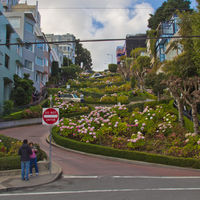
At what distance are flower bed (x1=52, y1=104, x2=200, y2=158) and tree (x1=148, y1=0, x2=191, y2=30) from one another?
2467 inches

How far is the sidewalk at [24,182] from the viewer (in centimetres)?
927

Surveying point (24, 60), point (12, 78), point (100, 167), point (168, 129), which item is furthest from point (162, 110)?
point (24, 60)

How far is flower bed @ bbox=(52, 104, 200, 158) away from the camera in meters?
16.3

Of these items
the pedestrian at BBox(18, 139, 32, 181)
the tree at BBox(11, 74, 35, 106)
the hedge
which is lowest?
the hedge

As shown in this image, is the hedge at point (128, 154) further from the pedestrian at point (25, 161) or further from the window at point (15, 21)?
the window at point (15, 21)

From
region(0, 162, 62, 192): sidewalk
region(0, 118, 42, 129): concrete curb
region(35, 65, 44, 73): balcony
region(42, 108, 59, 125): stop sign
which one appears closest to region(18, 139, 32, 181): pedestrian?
region(0, 162, 62, 192): sidewalk

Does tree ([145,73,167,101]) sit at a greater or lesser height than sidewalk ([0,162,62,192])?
greater

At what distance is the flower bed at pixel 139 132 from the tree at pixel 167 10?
6267cm

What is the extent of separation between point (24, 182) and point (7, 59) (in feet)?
86.8

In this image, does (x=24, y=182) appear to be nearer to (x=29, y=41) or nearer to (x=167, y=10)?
(x=29, y=41)

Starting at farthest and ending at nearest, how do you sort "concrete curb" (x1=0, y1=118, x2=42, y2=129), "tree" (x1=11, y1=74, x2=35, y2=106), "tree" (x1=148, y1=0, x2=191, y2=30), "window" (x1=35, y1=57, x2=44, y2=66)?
1. "tree" (x1=148, y1=0, x2=191, y2=30)
2. "window" (x1=35, y1=57, x2=44, y2=66)
3. "tree" (x1=11, y1=74, x2=35, y2=106)
4. "concrete curb" (x1=0, y1=118, x2=42, y2=129)

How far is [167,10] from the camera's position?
258ft

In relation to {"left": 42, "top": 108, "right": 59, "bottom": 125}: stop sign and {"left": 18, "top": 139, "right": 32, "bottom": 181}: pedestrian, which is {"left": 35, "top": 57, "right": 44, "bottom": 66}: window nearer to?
{"left": 42, "top": 108, "right": 59, "bottom": 125}: stop sign

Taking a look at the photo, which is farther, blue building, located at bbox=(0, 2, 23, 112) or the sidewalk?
Answer: blue building, located at bbox=(0, 2, 23, 112)
